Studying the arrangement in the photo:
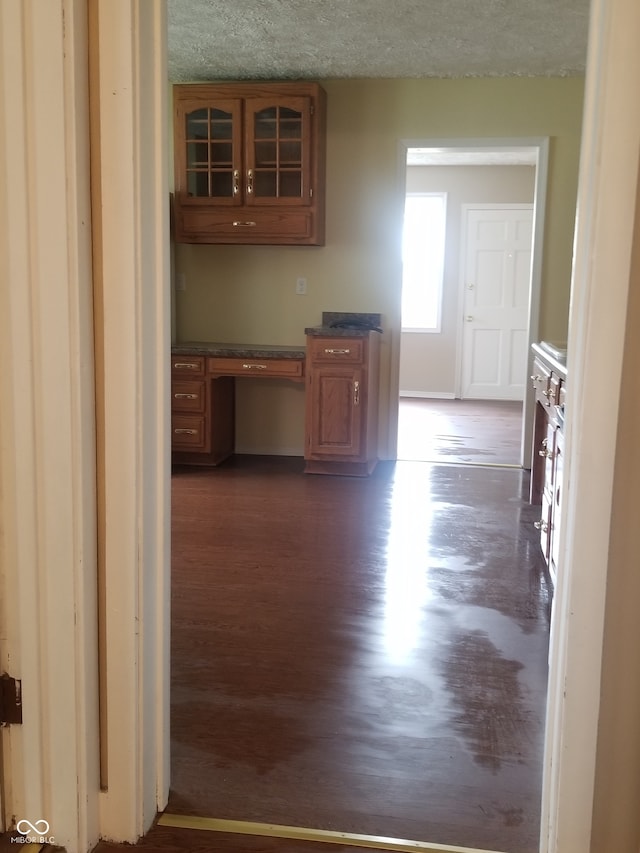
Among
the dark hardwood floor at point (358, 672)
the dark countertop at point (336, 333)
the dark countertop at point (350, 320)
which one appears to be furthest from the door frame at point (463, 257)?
the dark hardwood floor at point (358, 672)

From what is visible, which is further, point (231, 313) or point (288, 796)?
point (231, 313)

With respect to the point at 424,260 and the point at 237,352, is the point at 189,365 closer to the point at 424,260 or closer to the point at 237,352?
the point at 237,352

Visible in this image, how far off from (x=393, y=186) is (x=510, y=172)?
11.9 feet

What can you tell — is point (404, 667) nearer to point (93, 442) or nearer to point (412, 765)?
point (412, 765)

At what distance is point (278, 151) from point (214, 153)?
418 mm

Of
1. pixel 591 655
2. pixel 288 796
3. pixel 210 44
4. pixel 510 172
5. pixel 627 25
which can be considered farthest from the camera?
pixel 510 172

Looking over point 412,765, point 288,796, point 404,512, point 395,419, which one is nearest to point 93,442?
point 288,796

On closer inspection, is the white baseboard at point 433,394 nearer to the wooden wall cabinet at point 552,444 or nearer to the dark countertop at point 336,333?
the dark countertop at point 336,333

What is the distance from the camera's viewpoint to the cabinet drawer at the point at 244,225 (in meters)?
5.02

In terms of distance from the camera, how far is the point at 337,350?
4922 mm

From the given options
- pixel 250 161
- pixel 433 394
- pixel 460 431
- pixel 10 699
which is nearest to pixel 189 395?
pixel 250 161

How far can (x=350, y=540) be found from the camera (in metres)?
3.71

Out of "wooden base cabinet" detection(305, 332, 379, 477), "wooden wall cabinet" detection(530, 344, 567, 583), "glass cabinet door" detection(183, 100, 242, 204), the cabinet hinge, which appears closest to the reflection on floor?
"wooden base cabinet" detection(305, 332, 379, 477)

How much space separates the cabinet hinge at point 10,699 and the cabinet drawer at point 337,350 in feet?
11.6
